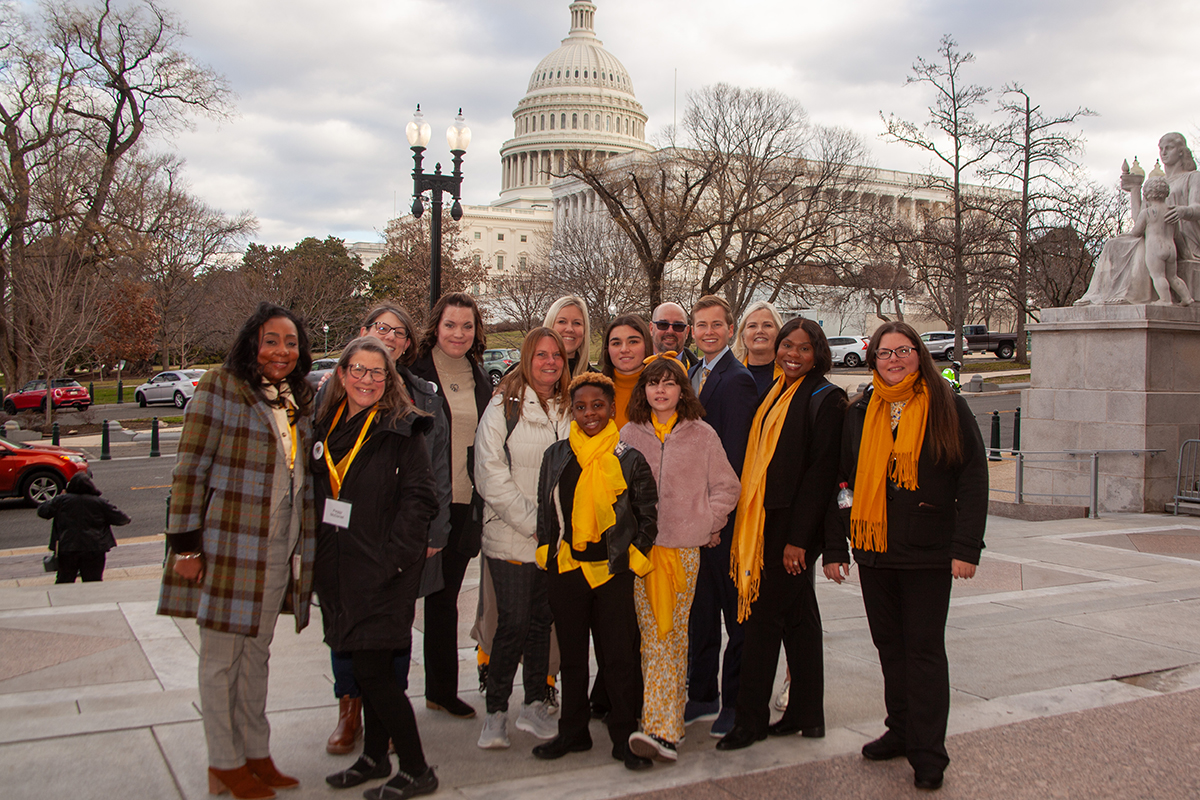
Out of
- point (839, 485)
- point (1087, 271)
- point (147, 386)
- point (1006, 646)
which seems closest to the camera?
point (839, 485)

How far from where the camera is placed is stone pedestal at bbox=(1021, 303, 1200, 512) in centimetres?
1152

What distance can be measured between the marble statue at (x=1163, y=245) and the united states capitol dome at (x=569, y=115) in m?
102

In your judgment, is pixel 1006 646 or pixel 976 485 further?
pixel 1006 646

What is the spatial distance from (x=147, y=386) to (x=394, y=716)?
38.7 m

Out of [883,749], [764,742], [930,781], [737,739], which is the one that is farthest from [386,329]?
[930,781]

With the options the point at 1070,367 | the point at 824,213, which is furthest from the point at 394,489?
the point at 824,213

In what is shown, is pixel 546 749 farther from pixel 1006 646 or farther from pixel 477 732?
pixel 1006 646

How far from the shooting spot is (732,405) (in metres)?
4.59

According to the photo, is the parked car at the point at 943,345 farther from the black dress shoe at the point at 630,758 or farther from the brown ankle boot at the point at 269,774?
the brown ankle boot at the point at 269,774

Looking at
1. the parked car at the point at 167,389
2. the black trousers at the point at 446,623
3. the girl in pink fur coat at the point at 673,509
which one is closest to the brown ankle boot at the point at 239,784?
the black trousers at the point at 446,623

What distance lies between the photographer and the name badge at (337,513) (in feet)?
12.2

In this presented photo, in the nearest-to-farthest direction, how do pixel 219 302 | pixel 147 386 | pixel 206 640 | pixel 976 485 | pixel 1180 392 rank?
pixel 206 640
pixel 976 485
pixel 1180 392
pixel 147 386
pixel 219 302

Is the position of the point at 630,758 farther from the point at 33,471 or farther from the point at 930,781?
the point at 33,471

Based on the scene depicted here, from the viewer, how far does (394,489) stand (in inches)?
149
